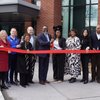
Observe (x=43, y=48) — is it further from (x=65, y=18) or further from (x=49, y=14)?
(x=65, y=18)

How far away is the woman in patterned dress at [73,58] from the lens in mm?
Result: 11914

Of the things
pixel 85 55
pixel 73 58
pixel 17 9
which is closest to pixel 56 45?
pixel 73 58

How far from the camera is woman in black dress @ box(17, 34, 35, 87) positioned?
11.3 metres

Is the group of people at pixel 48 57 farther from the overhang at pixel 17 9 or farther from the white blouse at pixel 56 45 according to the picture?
the overhang at pixel 17 9

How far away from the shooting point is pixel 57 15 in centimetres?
2036

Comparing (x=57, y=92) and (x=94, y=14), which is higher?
(x=94, y=14)

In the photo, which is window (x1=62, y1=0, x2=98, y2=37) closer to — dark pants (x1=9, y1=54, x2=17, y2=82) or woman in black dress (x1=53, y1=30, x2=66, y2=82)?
woman in black dress (x1=53, y1=30, x2=66, y2=82)

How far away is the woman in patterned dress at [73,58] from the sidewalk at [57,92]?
0.38 m

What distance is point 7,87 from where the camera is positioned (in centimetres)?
1120

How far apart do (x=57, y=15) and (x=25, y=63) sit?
9.33m

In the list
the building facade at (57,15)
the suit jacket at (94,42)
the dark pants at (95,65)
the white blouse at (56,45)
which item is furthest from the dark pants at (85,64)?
the building facade at (57,15)

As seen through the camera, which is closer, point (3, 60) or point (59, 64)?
point (3, 60)

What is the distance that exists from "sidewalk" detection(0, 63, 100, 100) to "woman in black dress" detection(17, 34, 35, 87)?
0.91ft

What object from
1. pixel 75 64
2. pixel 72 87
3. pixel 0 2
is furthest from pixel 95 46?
pixel 0 2
